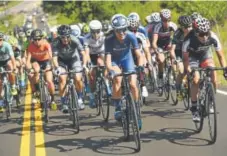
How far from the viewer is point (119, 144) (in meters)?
9.18

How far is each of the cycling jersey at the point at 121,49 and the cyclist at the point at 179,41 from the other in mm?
1872

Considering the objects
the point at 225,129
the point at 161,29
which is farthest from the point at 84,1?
the point at 225,129

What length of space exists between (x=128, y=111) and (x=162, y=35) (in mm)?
5585

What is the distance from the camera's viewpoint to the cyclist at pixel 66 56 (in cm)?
1124

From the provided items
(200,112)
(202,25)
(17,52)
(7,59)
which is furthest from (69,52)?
(17,52)

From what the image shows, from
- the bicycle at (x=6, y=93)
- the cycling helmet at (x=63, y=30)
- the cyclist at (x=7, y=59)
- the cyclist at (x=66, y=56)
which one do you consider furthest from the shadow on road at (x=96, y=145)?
the cyclist at (x=7, y=59)

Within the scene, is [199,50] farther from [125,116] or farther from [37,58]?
[37,58]

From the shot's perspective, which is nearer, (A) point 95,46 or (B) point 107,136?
(B) point 107,136

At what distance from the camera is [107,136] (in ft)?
32.6

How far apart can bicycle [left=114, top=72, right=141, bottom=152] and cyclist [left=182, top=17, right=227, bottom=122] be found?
1.18 meters

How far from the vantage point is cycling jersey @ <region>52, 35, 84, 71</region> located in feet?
38.0

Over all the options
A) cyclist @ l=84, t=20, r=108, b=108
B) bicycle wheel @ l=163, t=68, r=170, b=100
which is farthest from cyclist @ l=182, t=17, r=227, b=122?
cyclist @ l=84, t=20, r=108, b=108

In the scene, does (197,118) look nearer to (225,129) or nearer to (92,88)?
(225,129)

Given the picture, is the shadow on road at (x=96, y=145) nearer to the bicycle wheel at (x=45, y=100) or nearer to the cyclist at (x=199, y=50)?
the cyclist at (x=199, y=50)
